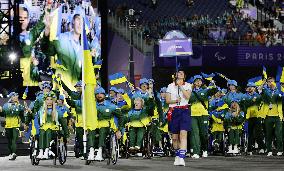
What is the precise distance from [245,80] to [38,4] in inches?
397

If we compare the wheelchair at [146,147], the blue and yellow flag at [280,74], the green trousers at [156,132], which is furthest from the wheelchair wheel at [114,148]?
the blue and yellow flag at [280,74]

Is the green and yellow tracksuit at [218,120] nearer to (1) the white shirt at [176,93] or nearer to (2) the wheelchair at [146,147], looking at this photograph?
(2) the wheelchair at [146,147]

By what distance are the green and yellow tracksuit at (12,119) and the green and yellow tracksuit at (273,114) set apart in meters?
6.40

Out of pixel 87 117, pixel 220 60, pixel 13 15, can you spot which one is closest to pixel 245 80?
pixel 220 60

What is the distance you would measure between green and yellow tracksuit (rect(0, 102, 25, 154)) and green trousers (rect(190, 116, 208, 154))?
4474mm

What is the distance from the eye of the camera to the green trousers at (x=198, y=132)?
797 inches

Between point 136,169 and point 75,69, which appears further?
point 75,69

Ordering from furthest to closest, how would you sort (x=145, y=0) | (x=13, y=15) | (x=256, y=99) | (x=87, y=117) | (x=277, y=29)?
(x=145, y=0), (x=277, y=29), (x=13, y=15), (x=256, y=99), (x=87, y=117)

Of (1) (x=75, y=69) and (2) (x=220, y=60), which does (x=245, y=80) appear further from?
(1) (x=75, y=69)

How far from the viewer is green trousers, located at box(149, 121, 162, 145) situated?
2058 cm

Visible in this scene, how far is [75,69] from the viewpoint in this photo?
37344mm

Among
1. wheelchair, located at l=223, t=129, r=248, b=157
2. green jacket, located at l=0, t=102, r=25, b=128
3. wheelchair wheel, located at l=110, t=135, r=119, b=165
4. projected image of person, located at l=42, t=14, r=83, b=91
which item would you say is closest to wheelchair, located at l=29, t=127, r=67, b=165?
wheelchair wheel, located at l=110, t=135, r=119, b=165

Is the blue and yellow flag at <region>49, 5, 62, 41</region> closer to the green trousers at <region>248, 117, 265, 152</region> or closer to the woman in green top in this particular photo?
the green trousers at <region>248, 117, 265, 152</region>

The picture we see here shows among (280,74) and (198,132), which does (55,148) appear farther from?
(280,74)
